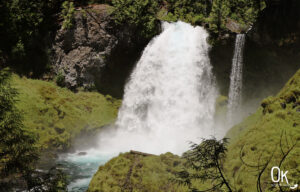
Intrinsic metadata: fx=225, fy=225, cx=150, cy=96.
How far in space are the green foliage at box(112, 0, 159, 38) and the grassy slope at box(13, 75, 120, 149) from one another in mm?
6722

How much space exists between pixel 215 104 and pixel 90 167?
11185mm

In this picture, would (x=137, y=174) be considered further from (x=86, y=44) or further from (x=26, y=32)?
(x=26, y=32)

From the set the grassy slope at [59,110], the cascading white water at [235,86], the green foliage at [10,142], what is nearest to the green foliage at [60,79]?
the grassy slope at [59,110]

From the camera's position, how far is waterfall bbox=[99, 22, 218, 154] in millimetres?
17188

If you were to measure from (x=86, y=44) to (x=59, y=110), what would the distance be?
629 cm

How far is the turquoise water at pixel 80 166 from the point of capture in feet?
34.6

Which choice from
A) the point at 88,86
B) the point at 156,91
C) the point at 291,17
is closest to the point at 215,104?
the point at 156,91

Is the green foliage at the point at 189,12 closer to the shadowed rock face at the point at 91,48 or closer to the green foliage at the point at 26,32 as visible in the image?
the shadowed rock face at the point at 91,48

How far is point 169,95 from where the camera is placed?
18094mm

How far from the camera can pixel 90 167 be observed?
12.6 meters

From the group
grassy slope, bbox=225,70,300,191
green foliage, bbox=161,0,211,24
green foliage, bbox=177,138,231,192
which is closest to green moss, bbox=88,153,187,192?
grassy slope, bbox=225,70,300,191

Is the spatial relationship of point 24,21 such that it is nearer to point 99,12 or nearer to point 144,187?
point 99,12

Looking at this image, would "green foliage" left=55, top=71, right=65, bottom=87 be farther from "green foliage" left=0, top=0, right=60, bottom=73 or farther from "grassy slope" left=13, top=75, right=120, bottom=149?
"green foliage" left=0, top=0, right=60, bottom=73

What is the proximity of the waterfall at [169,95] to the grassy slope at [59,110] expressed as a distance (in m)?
1.55
